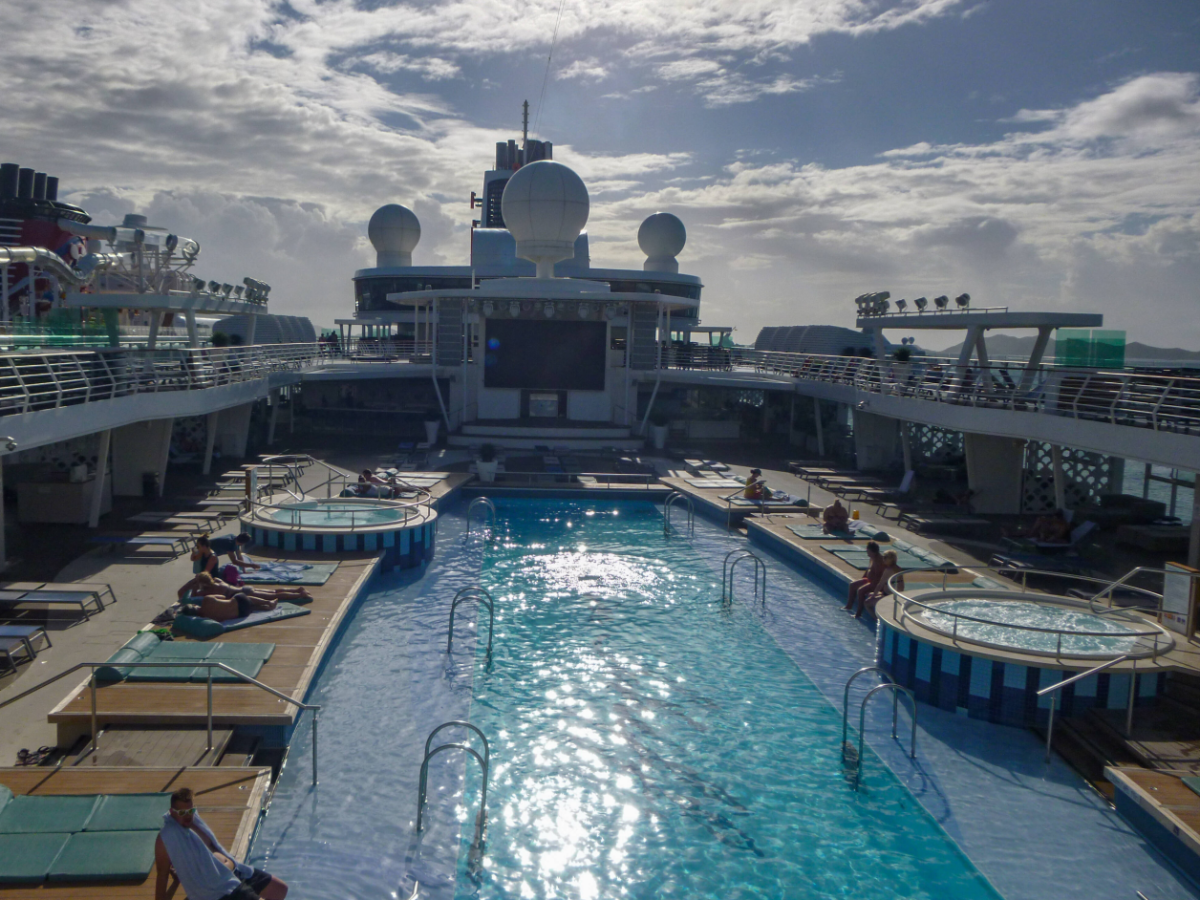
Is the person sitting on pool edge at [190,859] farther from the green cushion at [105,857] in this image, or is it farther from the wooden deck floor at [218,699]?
the wooden deck floor at [218,699]

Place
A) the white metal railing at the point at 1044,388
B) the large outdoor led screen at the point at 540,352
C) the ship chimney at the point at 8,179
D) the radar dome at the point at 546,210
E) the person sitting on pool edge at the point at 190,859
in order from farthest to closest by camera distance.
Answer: the ship chimney at the point at 8,179 < the large outdoor led screen at the point at 540,352 < the radar dome at the point at 546,210 < the white metal railing at the point at 1044,388 < the person sitting on pool edge at the point at 190,859

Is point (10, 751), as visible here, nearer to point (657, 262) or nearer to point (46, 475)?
point (46, 475)

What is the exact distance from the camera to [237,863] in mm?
5070

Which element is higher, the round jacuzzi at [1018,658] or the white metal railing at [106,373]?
the white metal railing at [106,373]

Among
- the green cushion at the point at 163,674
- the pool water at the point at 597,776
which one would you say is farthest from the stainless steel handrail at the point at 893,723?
the green cushion at the point at 163,674

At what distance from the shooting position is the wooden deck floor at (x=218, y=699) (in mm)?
7074

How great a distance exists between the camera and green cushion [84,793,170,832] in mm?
5559

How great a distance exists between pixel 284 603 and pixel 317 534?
2.85 m

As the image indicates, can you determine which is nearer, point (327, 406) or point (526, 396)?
point (526, 396)

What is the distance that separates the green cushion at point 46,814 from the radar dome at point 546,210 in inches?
882

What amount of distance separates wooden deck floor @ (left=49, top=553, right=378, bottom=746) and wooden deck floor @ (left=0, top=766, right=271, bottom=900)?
802 millimetres

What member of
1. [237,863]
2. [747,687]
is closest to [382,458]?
[747,687]

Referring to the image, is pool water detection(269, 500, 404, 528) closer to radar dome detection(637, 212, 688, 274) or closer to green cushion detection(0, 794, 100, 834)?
green cushion detection(0, 794, 100, 834)

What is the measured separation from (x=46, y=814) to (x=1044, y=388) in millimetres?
14050
